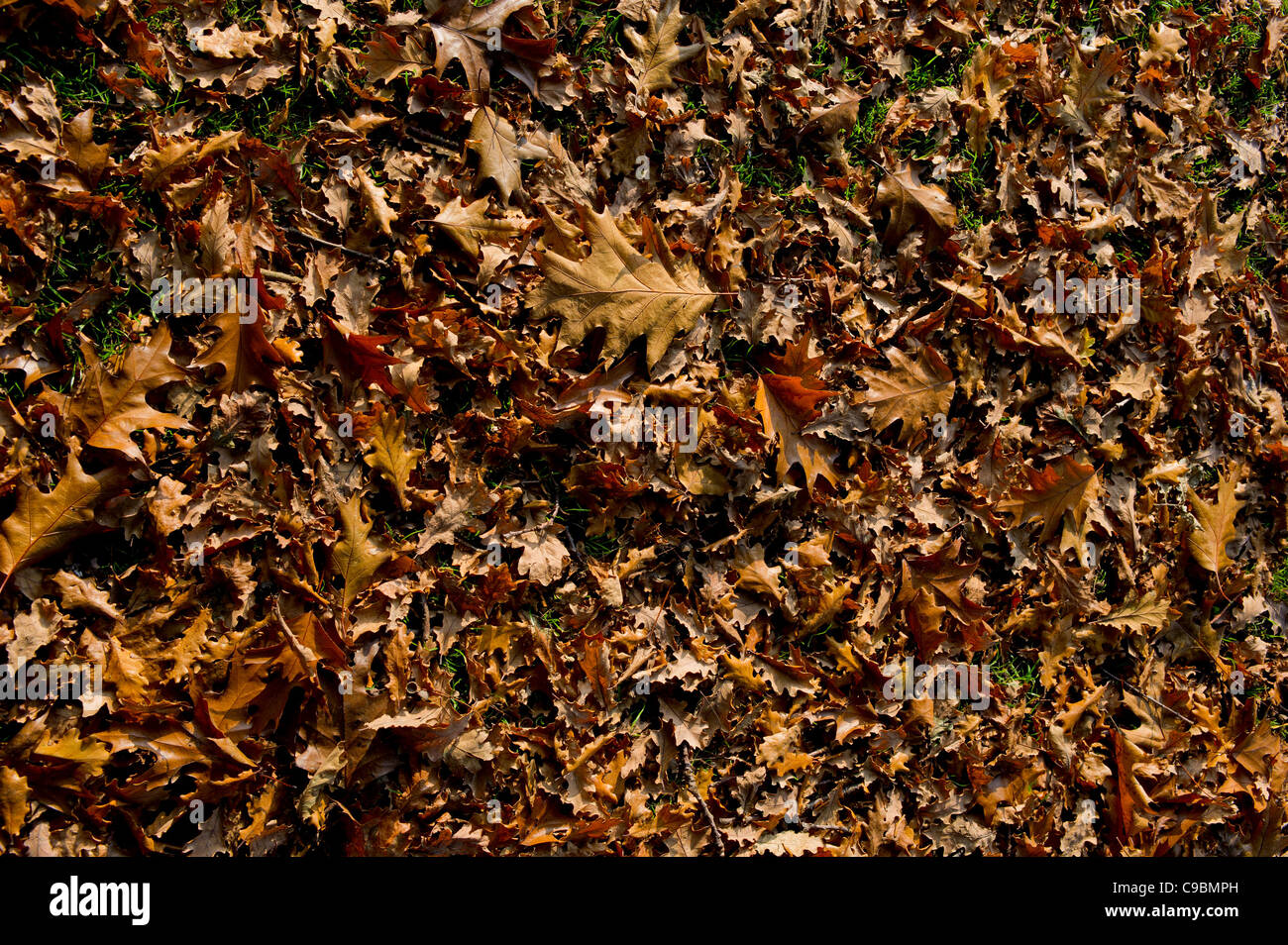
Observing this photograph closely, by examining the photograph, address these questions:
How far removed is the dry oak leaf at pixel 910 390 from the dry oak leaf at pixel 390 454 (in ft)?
4.49

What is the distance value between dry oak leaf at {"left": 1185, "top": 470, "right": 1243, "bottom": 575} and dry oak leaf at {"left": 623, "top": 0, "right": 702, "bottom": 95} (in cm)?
223

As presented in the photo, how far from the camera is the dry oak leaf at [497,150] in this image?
2.19m

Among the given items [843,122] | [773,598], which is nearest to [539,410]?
[773,598]

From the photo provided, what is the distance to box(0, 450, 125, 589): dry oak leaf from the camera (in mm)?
1795

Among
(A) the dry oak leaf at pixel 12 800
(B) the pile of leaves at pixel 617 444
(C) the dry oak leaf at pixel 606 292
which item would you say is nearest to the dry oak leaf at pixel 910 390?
(B) the pile of leaves at pixel 617 444

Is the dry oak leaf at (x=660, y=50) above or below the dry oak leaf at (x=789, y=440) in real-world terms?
above

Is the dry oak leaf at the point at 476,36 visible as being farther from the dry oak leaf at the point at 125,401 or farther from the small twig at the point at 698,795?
the small twig at the point at 698,795

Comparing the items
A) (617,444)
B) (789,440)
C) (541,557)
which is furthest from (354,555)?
(789,440)

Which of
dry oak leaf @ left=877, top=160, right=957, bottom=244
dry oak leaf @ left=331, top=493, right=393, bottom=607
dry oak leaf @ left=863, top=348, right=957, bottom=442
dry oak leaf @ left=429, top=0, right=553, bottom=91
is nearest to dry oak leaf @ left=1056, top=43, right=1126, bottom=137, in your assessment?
dry oak leaf @ left=877, top=160, right=957, bottom=244

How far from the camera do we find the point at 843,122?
2504mm

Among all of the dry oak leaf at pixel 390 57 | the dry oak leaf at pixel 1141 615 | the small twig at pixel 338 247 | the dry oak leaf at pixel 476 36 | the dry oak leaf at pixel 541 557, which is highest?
the dry oak leaf at pixel 476 36

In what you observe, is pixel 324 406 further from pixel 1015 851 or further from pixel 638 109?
pixel 1015 851

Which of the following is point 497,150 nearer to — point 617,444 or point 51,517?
point 617,444

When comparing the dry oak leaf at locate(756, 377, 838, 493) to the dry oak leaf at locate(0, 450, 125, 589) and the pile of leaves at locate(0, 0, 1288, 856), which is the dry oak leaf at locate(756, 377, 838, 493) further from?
the dry oak leaf at locate(0, 450, 125, 589)
